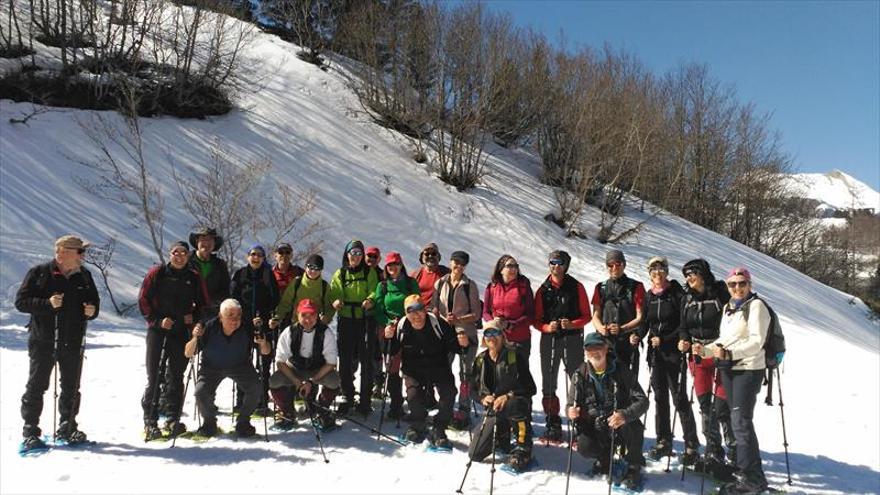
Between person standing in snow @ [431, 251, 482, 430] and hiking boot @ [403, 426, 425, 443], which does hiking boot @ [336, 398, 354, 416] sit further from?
person standing in snow @ [431, 251, 482, 430]

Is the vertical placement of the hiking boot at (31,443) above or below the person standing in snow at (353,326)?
below

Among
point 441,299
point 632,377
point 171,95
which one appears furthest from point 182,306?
point 171,95

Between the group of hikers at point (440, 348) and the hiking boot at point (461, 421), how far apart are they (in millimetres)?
15

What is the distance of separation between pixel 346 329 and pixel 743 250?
22851mm

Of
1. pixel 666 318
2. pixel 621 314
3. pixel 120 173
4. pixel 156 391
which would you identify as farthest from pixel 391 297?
pixel 120 173

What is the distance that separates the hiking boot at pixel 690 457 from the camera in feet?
18.6

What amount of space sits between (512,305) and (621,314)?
1.22m

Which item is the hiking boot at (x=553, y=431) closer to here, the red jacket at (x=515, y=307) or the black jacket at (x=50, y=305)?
the red jacket at (x=515, y=307)

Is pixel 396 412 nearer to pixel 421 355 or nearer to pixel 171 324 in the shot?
pixel 421 355

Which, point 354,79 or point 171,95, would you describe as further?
point 354,79

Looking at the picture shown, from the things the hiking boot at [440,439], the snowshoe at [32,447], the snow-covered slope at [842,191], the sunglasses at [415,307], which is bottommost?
the snowshoe at [32,447]

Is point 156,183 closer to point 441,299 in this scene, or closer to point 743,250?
point 441,299

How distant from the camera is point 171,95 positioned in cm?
1883

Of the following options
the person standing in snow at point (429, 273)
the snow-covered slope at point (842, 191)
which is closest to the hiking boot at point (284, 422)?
the person standing in snow at point (429, 273)
